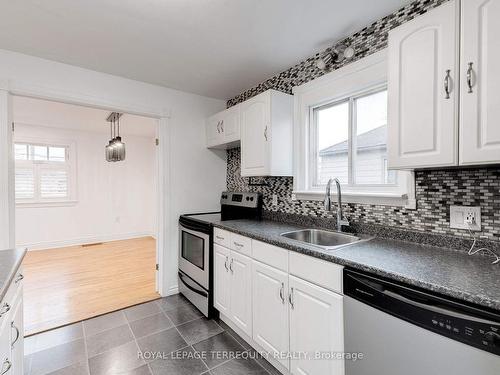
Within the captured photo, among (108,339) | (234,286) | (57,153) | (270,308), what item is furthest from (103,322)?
(57,153)

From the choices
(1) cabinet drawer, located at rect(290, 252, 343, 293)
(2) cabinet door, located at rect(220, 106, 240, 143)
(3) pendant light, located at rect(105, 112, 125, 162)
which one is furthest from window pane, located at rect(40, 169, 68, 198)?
(1) cabinet drawer, located at rect(290, 252, 343, 293)

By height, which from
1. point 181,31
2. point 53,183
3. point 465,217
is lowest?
point 465,217

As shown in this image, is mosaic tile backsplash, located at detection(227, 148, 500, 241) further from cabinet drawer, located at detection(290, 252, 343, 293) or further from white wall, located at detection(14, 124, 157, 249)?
white wall, located at detection(14, 124, 157, 249)

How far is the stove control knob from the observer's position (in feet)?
2.60

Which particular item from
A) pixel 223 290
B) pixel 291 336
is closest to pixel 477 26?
pixel 291 336

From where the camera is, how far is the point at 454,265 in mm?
1132

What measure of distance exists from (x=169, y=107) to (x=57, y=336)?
2.38 meters

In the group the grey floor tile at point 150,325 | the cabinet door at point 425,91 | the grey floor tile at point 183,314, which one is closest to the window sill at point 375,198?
the cabinet door at point 425,91

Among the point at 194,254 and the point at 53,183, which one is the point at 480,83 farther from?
the point at 53,183

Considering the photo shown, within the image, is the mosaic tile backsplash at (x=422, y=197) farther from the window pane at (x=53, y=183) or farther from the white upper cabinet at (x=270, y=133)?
the window pane at (x=53, y=183)

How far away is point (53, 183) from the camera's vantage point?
193 inches

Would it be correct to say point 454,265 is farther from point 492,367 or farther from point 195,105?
point 195,105

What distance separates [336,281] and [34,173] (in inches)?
224

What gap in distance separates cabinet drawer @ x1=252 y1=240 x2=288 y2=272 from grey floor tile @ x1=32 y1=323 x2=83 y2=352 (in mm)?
1670
